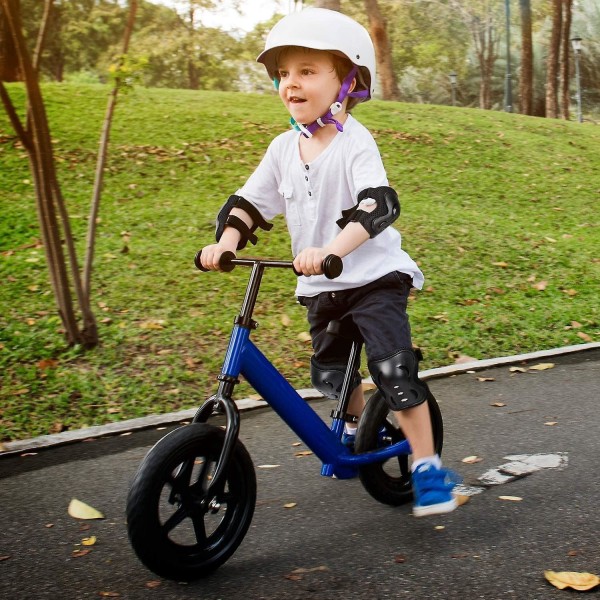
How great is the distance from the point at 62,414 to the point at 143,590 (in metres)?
2.32

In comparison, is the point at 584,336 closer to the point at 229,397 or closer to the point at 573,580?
the point at 573,580

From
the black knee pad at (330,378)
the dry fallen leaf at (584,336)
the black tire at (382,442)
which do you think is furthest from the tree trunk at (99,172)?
the dry fallen leaf at (584,336)

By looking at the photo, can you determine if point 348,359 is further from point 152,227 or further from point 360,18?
point 360,18

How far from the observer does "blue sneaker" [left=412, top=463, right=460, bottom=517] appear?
2943 millimetres

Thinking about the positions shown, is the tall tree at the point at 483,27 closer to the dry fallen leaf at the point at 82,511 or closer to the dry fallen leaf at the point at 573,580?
the dry fallen leaf at the point at 82,511

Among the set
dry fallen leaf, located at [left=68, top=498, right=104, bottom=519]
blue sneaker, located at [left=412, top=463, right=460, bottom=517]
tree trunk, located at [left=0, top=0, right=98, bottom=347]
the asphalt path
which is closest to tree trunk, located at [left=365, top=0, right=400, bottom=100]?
tree trunk, located at [left=0, top=0, right=98, bottom=347]

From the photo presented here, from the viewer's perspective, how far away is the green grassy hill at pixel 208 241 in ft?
17.9

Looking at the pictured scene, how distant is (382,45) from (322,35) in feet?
52.9

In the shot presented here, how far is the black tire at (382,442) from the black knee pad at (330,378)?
0.45 ft

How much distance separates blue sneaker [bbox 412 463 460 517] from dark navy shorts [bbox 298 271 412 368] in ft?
1.41

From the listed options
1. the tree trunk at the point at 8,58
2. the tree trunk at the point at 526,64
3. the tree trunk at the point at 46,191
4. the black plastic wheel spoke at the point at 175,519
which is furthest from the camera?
the tree trunk at the point at 526,64

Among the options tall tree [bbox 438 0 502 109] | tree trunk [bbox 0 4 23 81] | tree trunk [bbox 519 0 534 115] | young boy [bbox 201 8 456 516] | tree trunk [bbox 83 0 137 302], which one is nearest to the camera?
young boy [bbox 201 8 456 516]

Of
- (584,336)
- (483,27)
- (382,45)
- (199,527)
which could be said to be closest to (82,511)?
(199,527)

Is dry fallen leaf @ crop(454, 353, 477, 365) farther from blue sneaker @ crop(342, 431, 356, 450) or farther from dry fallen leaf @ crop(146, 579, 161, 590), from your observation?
dry fallen leaf @ crop(146, 579, 161, 590)
